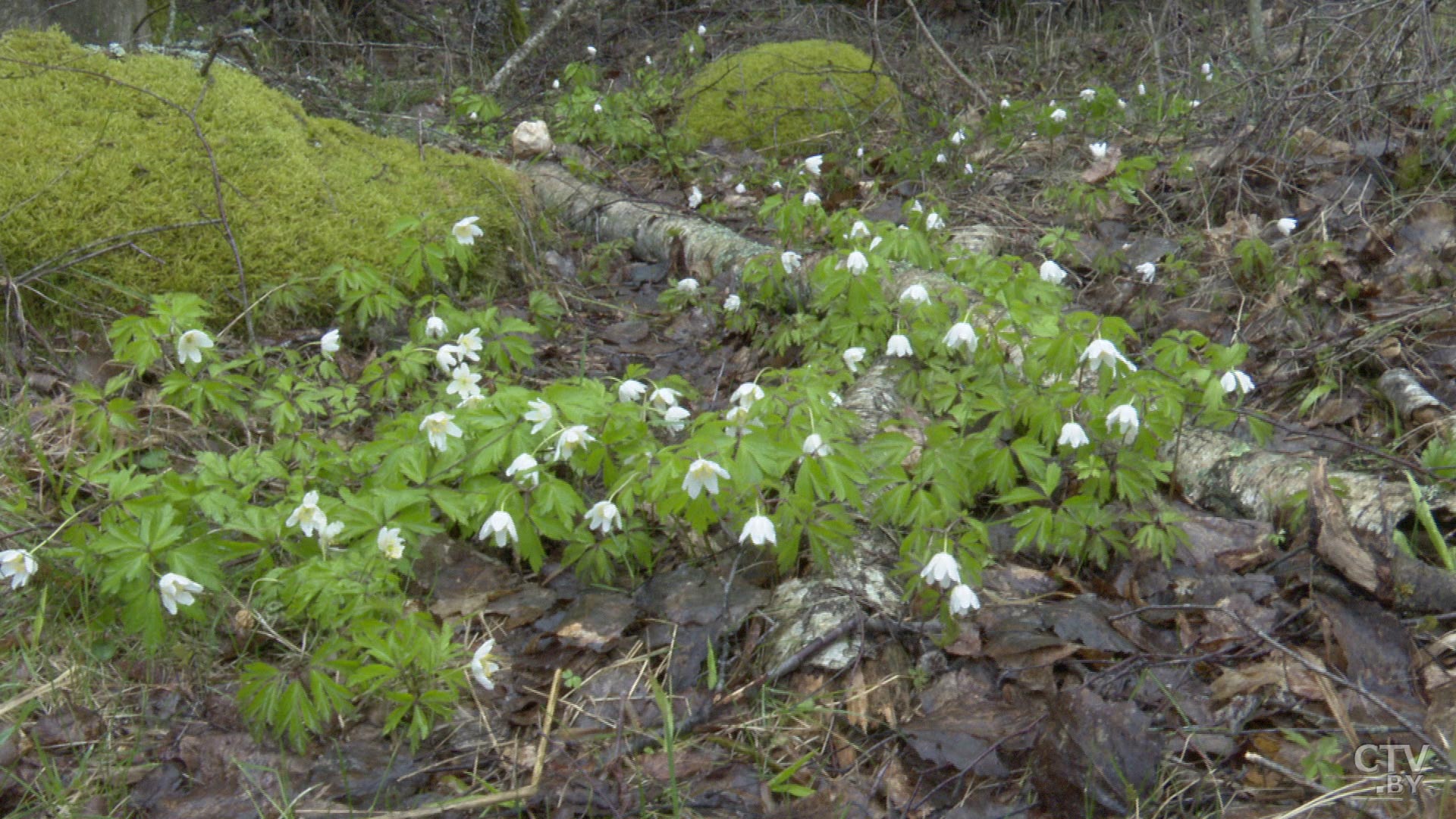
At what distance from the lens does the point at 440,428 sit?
2656mm

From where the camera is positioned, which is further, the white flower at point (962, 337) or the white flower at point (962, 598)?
the white flower at point (962, 337)

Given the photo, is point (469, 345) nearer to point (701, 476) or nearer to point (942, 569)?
point (701, 476)

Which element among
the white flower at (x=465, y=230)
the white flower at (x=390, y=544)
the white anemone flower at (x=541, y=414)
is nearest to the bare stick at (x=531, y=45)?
the white flower at (x=465, y=230)

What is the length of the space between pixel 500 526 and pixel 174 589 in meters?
0.74

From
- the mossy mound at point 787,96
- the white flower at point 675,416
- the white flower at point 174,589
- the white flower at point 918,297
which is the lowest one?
the mossy mound at point 787,96

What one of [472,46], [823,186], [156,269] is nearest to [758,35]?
[472,46]

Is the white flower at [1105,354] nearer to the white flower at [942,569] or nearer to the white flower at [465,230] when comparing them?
the white flower at [942,569]

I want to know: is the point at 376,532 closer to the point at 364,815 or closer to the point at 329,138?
the point at 364,815

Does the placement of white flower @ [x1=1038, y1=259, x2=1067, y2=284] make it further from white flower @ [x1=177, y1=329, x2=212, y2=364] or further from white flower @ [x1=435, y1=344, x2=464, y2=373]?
white flower @ [x1=177, y1=329, x2=212, y2=364]

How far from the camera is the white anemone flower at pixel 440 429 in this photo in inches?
104

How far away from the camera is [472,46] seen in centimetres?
904

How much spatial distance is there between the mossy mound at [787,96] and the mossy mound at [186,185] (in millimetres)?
2423

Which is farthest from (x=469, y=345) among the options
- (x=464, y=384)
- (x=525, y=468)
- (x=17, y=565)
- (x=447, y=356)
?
(x=17, y=565)

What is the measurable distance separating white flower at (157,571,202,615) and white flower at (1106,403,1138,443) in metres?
2.33
